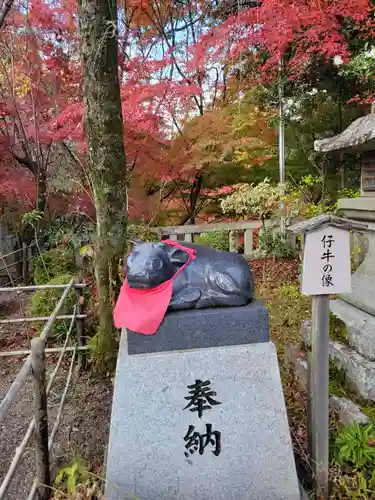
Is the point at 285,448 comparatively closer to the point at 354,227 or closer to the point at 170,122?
the point at 354,227

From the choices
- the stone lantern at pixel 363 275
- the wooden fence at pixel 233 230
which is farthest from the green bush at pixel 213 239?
the stone lantern at pixel 363 275

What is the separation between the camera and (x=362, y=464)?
2135mm

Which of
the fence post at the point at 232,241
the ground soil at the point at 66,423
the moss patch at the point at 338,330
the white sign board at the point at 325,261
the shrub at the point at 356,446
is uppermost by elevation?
the white sign board at the point at 325,261

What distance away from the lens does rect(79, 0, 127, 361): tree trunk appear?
9.95 feet

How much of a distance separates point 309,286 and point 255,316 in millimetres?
332

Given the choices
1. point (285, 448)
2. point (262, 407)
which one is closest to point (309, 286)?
point (262, 407)

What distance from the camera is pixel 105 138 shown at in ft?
10.3

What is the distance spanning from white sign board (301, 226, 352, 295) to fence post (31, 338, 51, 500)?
146cm

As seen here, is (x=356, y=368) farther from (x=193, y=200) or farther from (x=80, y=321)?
(x=193, y=200)

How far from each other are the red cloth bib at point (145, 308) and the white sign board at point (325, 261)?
647mm

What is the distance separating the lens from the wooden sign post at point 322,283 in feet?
6.16

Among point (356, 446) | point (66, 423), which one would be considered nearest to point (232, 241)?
point (66, 423)

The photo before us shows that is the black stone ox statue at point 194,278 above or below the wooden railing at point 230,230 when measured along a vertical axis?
above

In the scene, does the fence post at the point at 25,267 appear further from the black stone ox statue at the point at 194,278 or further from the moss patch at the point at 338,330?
the black stone ox statue at the point at 194,278
